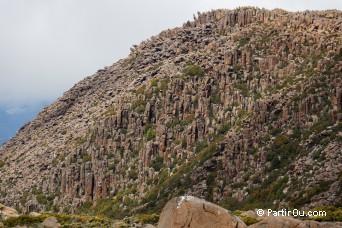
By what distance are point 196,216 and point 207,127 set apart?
85.2 metres

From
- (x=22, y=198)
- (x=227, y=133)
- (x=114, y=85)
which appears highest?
(x=114, y=85)

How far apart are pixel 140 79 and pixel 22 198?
39.2 metres

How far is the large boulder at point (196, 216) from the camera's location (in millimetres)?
51781

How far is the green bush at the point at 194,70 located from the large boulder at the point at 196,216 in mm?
96700

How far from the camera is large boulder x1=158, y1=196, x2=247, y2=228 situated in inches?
2039

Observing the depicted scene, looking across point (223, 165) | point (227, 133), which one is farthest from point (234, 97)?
point (223, 165)

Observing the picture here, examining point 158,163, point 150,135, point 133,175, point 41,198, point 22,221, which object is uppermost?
point 150,135

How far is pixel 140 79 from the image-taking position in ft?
534

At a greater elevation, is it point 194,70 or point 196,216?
point 194,70

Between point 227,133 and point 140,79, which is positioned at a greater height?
point 140,79

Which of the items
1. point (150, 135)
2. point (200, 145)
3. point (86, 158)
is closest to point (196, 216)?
point (200, 145)

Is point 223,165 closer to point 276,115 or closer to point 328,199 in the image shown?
point 276,115

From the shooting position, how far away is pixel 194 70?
149 meters

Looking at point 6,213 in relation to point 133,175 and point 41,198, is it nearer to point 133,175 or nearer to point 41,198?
point 133,175
